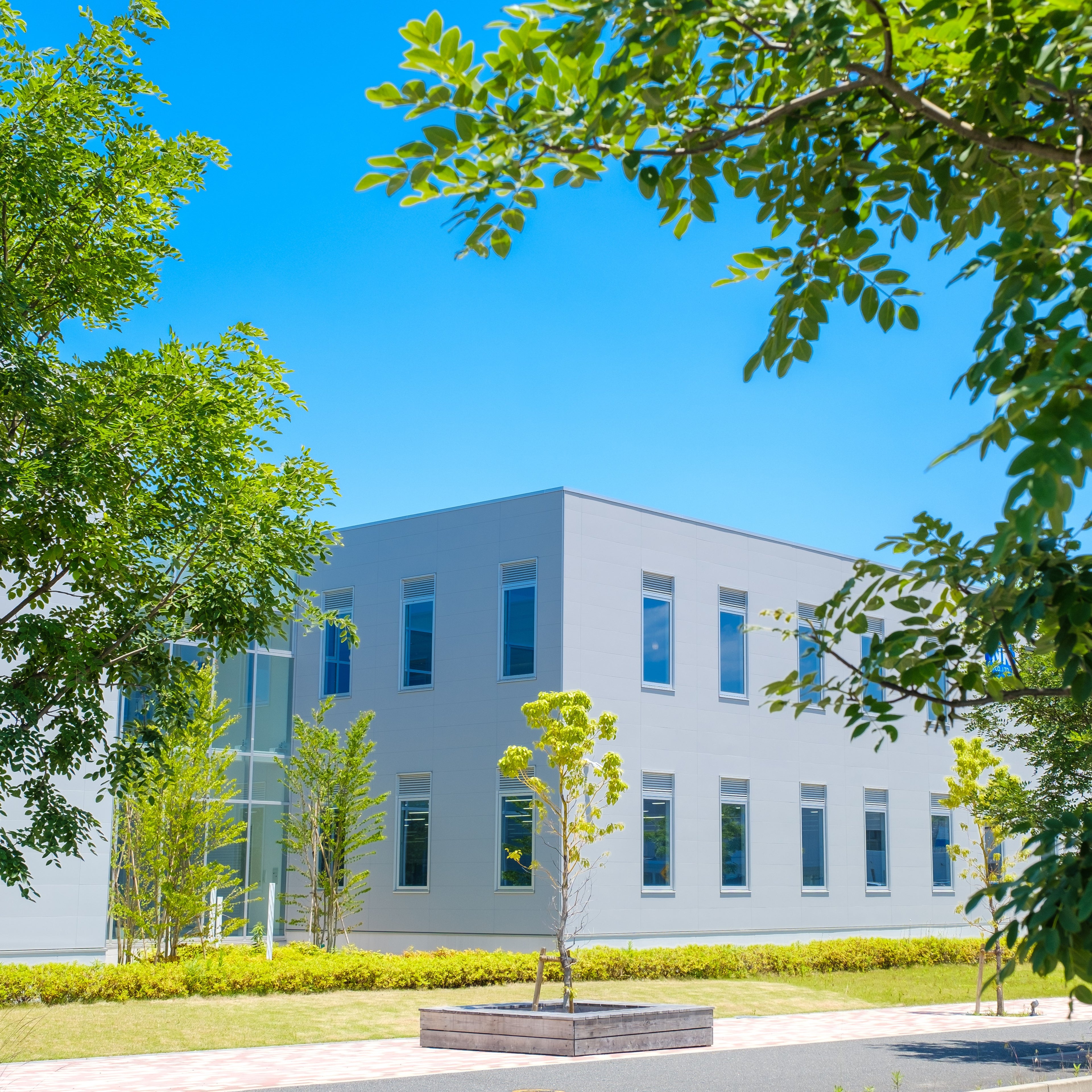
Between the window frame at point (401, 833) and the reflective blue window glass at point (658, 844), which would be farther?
the window frame at point (401, 833)

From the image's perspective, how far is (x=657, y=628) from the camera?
84.6ft

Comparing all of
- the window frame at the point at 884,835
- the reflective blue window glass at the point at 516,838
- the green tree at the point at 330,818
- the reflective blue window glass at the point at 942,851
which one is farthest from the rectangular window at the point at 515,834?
the reflective blue window glass at the point at 942,851

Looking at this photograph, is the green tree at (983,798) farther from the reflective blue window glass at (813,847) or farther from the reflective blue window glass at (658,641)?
the reflective blue window glass at (813,847)

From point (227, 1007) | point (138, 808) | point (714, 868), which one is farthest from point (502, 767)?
point (714, 868)

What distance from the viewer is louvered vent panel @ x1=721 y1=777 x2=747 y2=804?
26.4 metres

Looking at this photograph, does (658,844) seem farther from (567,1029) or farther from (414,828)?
(567,1029)

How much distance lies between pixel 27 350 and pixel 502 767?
375 inches

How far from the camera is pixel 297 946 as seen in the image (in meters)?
23.1

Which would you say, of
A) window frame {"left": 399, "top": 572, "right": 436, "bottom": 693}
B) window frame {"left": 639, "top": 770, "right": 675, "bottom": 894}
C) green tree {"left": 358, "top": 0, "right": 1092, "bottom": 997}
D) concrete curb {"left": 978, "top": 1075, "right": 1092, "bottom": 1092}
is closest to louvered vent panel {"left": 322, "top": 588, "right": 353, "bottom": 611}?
window frame {"left": 399, "top": 572, "right": 436, "bottom": 693}

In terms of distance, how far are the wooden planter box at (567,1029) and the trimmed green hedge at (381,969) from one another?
413cm

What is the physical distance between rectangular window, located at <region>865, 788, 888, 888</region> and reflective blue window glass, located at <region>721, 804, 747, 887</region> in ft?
14.4

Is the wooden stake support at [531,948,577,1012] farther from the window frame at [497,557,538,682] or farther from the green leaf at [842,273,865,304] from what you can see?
the green leaf at [842,273,865,304]

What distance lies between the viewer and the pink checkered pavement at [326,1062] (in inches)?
460

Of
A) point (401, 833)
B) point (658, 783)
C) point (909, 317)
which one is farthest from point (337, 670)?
point (909, 317)
